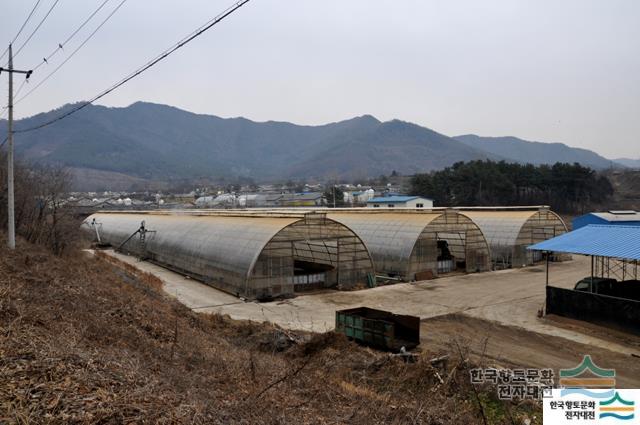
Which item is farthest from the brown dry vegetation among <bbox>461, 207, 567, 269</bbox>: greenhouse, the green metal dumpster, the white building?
the white building

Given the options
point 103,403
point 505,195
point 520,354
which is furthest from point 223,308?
point 505,195

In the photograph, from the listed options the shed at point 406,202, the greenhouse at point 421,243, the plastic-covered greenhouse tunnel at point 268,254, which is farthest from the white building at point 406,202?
the plastic-covered greenhouse tunnel at point 268,254

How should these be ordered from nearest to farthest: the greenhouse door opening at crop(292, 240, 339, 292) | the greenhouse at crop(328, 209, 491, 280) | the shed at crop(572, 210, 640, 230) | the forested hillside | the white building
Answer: the greenhouse door opening at crop(292, 240, 339, 292) < the greenhouse at crop(328, 209, 491, 280) < the shed at crop(572, 210, 640, 230) < the white building < the forested hillside

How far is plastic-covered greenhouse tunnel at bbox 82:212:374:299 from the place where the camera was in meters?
27.1

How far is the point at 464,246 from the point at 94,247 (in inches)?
1570

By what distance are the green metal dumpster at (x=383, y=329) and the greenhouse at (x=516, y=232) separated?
82.2ft

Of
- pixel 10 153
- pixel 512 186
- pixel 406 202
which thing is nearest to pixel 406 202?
pixel 406 202

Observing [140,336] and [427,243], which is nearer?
[140,336]

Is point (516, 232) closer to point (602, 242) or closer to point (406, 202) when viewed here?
point (602, 242)

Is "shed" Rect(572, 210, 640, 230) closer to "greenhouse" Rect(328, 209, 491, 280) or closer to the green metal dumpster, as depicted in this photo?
"greenhouse" Rect(328, 209, 491, 280)

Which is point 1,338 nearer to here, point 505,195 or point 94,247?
point 94,247

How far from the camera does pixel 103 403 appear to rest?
6430 mm

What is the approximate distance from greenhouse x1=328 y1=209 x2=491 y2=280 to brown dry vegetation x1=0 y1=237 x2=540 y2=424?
1736cm

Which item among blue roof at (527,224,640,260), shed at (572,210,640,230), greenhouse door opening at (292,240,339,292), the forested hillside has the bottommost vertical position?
greenhouse door opening at (292,240,339,292)
